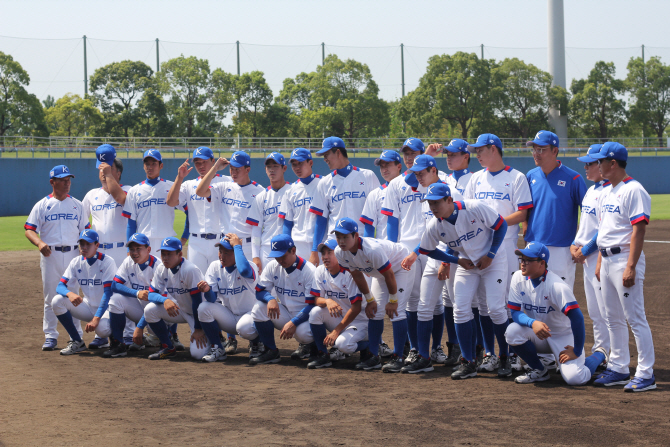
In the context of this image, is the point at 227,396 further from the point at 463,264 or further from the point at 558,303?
the point at 558,303

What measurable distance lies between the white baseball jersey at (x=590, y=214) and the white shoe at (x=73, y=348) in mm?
5446

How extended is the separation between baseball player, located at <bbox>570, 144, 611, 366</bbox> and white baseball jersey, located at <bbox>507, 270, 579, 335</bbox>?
15.1 inches

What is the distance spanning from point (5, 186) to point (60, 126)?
17821 mm

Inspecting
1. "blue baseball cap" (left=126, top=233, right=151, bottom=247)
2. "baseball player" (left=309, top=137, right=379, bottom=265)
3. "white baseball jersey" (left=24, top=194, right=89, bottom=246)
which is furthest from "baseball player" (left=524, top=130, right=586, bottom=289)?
"white baseball jersey" (left=24, top=194, right=89, bottom=246)

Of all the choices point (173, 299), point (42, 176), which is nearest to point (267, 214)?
point (173, 299)

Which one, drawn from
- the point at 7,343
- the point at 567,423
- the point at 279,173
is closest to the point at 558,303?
the point at 567,423

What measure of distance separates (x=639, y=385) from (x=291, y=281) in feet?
11.0

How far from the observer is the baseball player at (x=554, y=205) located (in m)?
5.85

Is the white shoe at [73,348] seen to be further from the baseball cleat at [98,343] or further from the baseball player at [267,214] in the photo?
the baseball player at [267,214]

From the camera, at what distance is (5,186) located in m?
29.5

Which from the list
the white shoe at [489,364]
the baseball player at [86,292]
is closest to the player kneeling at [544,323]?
the white shoe at [489,364]

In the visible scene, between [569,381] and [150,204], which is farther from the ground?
[150,204]

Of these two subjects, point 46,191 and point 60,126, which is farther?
point 60,126

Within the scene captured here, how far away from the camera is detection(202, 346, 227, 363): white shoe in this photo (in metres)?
6.53
